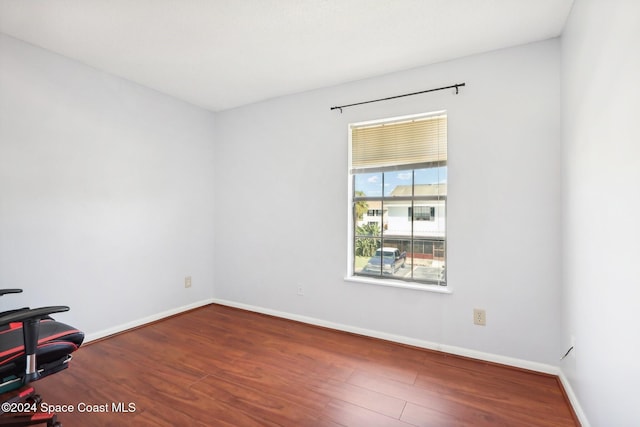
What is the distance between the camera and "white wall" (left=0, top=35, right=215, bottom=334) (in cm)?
240

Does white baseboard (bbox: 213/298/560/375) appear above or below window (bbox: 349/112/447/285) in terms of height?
below

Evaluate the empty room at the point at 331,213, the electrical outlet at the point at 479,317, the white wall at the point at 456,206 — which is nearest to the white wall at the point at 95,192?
the empty room at the point at 331,213

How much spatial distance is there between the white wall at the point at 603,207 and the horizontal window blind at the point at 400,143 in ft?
3.01

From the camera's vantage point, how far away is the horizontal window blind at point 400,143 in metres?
2.72

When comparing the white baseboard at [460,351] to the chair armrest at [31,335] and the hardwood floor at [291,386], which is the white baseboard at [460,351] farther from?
the chair armrest at [31,335]

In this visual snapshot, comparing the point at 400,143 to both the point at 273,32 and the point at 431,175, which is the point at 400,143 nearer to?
the point at 431,175

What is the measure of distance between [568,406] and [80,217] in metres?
4.12

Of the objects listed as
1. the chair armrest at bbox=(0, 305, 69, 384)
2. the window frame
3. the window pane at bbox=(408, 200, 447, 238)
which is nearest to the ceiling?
the window frame

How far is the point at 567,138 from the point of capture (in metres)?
2.09

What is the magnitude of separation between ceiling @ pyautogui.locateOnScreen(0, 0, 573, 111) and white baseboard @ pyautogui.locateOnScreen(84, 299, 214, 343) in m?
2.58

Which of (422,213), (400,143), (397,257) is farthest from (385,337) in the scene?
(400,143)

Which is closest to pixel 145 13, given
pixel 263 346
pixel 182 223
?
pixel 182 223

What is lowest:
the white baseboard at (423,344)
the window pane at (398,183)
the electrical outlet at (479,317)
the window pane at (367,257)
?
the white baseboard at (423,344)

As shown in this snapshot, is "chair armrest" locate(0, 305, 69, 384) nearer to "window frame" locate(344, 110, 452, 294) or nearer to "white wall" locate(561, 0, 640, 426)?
"window frame" locate(344, 110, 452, 294)
